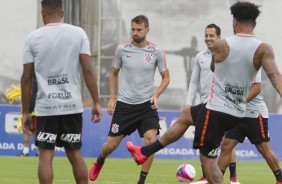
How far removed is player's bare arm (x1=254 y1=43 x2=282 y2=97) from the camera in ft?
32.7

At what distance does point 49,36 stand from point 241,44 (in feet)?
6.78

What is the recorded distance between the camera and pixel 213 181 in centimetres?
1056

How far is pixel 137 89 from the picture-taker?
13922 millimetres

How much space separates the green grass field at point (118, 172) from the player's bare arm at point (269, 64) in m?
5.45

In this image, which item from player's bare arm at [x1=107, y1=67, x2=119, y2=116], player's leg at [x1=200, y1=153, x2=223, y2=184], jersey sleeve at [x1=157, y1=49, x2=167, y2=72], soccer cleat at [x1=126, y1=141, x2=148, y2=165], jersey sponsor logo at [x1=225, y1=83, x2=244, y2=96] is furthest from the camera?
player's bare arm at [x1=107, y1=67, x2=119, y2=116]

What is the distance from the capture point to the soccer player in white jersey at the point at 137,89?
13.9m

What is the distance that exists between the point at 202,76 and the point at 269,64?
177 inches

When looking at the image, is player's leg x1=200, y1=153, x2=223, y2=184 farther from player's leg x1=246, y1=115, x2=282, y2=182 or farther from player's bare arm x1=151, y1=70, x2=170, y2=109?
player's bare arm x1=151, y1=70, x2=170, y2=109

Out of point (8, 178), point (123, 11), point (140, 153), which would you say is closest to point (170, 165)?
point (8, 178)

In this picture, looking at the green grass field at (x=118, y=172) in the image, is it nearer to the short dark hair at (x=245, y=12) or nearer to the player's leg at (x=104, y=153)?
the player's leg at (x=104, y=153)

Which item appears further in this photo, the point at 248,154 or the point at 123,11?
the point at 123,11

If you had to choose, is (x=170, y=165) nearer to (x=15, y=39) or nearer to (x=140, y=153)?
(x=140, y=153)

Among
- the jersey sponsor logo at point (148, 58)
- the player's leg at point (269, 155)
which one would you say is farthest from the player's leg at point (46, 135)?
the player's leg at point (269, 155)

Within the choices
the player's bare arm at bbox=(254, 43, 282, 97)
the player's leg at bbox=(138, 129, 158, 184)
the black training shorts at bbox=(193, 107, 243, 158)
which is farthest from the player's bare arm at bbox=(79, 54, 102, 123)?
the player's leg at bbox=(138, 129, 158, 184)
